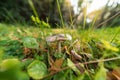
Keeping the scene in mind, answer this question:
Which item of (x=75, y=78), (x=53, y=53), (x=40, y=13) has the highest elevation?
(x=40, y=13)

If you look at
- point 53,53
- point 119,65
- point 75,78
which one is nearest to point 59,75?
point 75,78

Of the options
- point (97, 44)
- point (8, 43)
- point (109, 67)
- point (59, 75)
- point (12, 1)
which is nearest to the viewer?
point (59, 75)

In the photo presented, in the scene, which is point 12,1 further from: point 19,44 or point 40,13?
point 19,44

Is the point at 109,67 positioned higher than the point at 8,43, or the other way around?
the point at 8,43

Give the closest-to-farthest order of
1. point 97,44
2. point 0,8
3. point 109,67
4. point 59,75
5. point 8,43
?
point 59,75 < point 109,67 < point 97,44 < point 8,43 < point 0,8

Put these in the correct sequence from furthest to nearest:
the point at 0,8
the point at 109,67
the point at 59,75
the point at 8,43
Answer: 1. the point at 0,8
2. the point at 8,43
3. the point at 109,67
4. the point at 59,75

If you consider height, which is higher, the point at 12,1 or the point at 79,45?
the point at 12,1

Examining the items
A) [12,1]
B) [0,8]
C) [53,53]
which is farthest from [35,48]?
[12,1]

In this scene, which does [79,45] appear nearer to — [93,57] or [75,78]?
[93,57]

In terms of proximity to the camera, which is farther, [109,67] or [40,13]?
[40,13]
